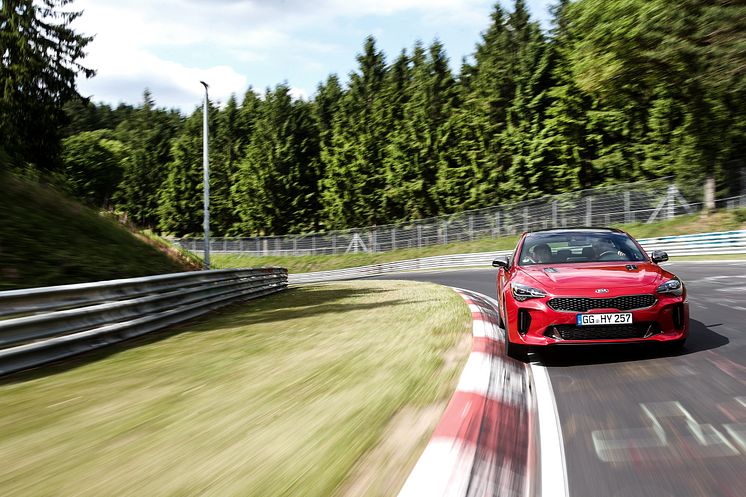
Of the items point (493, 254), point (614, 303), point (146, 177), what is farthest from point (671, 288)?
point (146, 177)

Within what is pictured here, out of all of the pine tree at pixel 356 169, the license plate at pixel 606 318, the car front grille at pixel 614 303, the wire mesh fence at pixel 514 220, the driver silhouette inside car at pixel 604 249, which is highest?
the pine tree at pixel 356 169

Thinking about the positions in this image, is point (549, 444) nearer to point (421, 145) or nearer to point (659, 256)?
point (659, 256)

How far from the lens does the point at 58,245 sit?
42.7 ft

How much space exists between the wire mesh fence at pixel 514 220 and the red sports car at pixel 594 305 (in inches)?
909

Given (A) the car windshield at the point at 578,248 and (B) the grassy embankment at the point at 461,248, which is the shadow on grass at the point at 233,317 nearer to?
(A) the car windshield at the point at 578,248

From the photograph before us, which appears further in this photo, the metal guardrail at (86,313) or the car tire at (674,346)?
the metal guardrail at (86,313)

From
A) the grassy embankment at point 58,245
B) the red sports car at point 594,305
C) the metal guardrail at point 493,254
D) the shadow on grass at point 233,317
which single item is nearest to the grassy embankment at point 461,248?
the metal guardrail at point 493,254

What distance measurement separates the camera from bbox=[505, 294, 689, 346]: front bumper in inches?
235

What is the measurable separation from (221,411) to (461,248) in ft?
136

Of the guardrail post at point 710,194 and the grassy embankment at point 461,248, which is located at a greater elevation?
the guardrail post at point 710,194

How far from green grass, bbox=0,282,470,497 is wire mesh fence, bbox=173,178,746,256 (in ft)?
78.2

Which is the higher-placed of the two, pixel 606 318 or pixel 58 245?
pixel 58 245

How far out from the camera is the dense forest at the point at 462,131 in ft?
102

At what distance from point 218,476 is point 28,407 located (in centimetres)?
247
